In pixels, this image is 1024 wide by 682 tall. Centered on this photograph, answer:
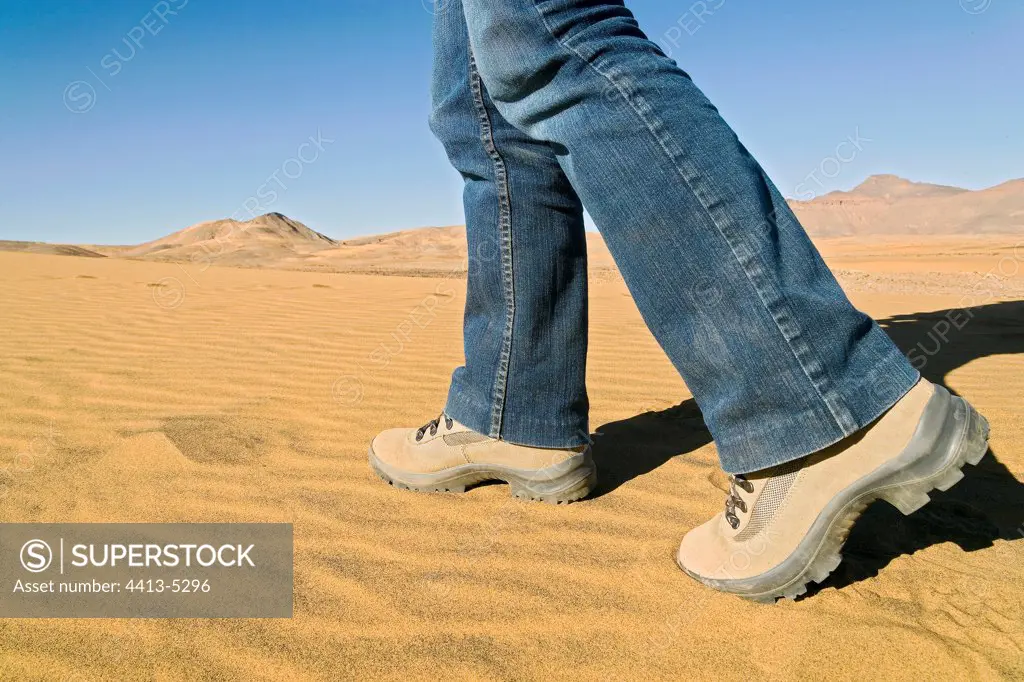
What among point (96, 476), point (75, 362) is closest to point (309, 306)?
point (75, 362)

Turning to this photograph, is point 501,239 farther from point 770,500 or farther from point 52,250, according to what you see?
point 52,250

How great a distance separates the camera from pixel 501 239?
153 centimetres

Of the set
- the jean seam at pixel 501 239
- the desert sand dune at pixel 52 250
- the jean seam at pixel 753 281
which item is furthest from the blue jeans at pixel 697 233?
the desert sand dune at pixel 52 250

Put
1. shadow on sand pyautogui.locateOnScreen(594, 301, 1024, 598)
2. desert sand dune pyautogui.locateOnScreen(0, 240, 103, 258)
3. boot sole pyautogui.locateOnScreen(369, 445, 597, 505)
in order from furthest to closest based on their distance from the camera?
desert sand dune pyautogui.locateOnScreen(0, 240, 103, 258) < boot sole pyautogui.locateOnScreen(369, 445, 597, 505) < shadow on sand pyautogui.locateOnScreen(594, 301, 1024, 598)

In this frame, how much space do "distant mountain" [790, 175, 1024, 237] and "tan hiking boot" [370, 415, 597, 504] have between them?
6852cm

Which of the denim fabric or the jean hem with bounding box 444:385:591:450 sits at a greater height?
the denim fabric

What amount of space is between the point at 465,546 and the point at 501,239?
0.63 m

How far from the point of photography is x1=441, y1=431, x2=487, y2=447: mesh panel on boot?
1646mm

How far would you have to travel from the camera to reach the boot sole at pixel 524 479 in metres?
1.57

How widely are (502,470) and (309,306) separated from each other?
15.4 feet

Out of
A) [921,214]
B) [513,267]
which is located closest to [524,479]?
[513,267]

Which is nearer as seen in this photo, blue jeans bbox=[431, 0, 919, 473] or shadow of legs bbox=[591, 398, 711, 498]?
blue jeans bbox=[431, 0, 919, 473]

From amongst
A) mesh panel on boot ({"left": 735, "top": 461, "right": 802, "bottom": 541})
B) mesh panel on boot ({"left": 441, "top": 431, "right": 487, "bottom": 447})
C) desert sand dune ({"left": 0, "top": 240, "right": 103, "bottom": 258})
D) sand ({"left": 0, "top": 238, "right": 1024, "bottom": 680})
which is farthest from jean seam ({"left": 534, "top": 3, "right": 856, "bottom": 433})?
desert sand dune ({"left": 0, "top": 240, "right": 103, "bottom": 258})

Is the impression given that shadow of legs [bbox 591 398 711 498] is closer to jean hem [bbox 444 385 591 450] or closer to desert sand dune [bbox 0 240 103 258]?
jean hem [bbox 444 385 591 450]
